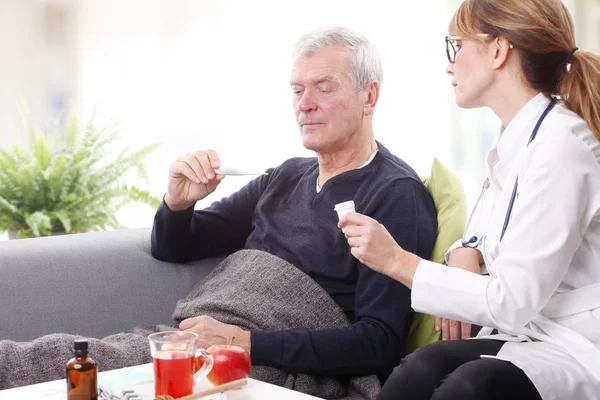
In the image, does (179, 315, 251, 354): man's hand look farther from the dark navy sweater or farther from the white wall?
the white wall

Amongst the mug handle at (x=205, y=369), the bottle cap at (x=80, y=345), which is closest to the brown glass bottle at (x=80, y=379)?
the bottle cap at (x=80, y=345)


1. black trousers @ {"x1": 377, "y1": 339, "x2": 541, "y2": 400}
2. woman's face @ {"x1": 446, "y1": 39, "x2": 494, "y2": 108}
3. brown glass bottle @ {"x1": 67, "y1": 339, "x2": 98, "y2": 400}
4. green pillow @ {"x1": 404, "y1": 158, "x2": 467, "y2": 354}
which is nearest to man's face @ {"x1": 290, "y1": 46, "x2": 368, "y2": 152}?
green pillow @ {"x1": 404, "y1": 158, "x2": 467, "y2": 354}

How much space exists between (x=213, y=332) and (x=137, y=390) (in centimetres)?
45

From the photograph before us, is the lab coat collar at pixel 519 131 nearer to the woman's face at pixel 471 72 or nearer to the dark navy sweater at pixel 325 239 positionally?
the woman's face at pixel 471 72

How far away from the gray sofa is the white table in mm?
682

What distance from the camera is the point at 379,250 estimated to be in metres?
1.47

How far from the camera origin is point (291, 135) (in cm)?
397

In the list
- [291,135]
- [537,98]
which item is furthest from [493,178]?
[291,135]

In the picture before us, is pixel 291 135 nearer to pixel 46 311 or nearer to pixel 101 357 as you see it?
pixel 46 311

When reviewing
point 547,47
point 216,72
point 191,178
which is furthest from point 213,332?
point 216,72

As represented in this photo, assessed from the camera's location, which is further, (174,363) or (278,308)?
(278,308)

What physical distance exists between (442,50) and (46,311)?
2716 millimetres

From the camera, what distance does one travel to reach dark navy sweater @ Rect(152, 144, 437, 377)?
5.62 ft

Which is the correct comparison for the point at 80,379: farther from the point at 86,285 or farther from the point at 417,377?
the point at 86,285
